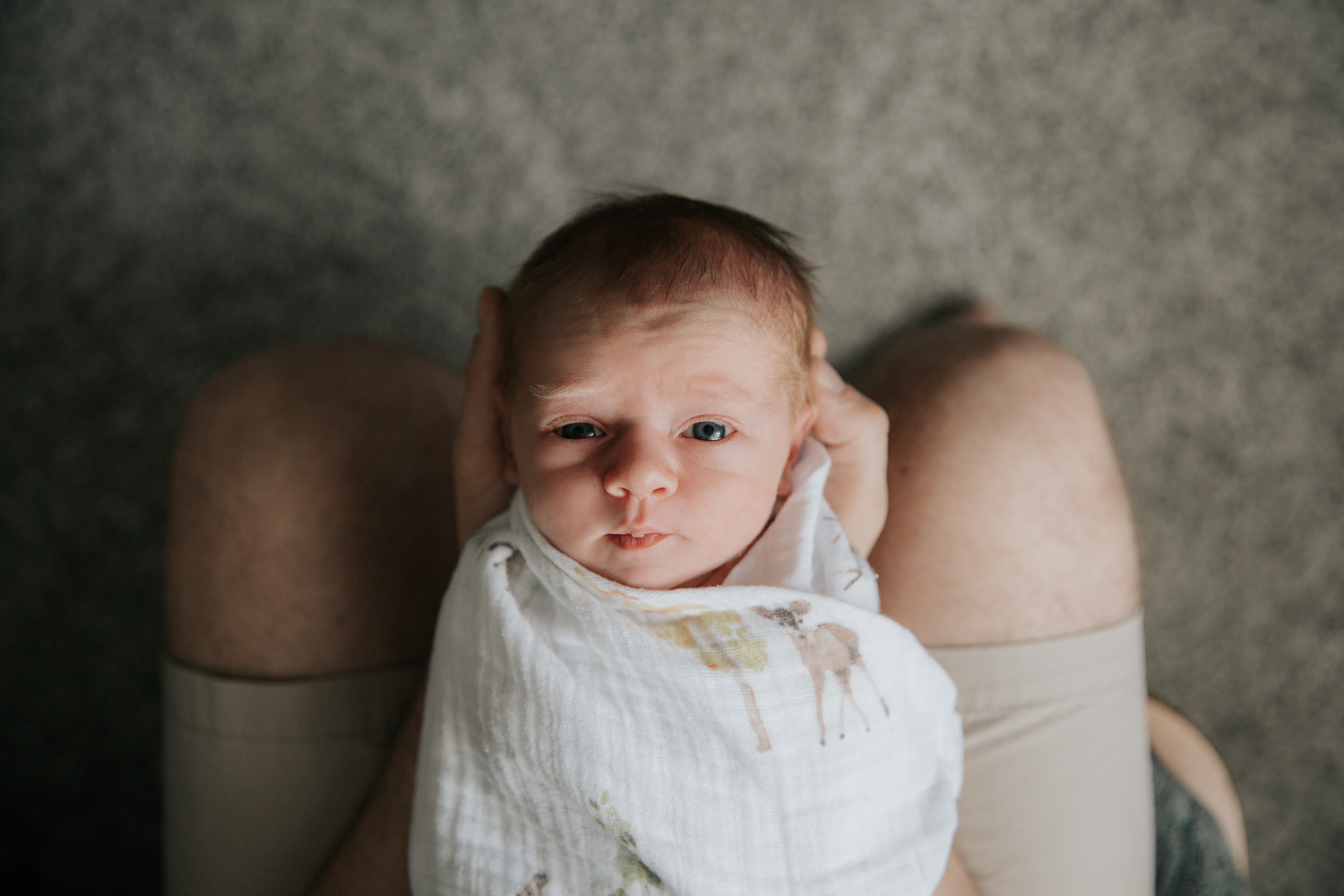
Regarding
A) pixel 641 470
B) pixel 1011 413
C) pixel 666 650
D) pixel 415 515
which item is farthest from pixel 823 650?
pixel 415 515

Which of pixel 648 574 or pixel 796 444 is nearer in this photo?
pixel 648 574

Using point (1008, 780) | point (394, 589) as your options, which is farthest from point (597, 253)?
point (1008, 780)

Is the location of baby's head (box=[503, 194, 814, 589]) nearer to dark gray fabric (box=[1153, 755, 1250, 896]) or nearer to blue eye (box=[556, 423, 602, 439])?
blue eye (box=[556, 423, 602, 439])

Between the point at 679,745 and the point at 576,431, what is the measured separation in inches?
12.4

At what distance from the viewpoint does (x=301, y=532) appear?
896mm

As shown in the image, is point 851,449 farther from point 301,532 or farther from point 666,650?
point 301,532

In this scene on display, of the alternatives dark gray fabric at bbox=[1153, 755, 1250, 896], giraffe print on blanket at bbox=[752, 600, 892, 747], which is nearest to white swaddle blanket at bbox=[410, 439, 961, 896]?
giraffe print on blanket at bbox=[752, 600, 892, 747]

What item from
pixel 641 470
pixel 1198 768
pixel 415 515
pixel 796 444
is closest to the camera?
pixel 641 470

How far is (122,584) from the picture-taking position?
1228 millimetres

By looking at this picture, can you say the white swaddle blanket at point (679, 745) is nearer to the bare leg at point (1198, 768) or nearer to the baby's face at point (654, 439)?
the baby's face at point (654, 439)

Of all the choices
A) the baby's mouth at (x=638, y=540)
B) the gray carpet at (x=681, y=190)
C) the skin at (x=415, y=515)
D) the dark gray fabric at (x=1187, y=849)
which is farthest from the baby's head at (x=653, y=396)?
the dark gray fabric at (x=1187, y=849)

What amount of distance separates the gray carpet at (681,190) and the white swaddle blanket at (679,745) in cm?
60

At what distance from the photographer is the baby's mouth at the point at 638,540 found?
0.68m

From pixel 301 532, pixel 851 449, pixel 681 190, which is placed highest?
pixel 681 190
